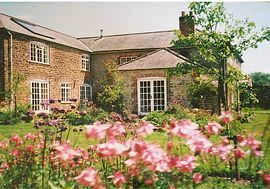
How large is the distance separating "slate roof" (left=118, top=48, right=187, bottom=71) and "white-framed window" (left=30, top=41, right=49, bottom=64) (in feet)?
11.1

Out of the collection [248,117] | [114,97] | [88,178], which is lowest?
[248,117]

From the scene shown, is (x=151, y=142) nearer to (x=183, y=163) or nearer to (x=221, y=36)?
(x=183, y=163)

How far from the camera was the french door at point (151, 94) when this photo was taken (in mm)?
12148

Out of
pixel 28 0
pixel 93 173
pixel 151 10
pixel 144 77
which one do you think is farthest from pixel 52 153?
pixel 144 77

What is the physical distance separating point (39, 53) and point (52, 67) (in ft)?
3.46

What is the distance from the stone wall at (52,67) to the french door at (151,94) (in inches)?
117

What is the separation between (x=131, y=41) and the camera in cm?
1727

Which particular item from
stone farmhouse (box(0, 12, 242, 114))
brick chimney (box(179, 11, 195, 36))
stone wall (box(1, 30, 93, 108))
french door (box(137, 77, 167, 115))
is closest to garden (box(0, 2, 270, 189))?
brick chimney (box(179, 11, 195, 36))

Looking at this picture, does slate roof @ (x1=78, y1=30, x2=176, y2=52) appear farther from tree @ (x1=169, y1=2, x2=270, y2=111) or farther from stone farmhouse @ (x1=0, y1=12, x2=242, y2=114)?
tree @ (x1=169, y1=2, x2=270, y2=111)

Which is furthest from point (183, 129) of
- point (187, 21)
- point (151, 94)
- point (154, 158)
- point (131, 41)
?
point (131, 41)

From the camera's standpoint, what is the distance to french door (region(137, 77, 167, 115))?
12148 millimetres

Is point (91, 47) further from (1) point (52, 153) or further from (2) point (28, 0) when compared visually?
(1) point (52, 153)

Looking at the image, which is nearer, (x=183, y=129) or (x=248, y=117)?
(x=183, y=129)

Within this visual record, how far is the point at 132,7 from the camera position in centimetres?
481
